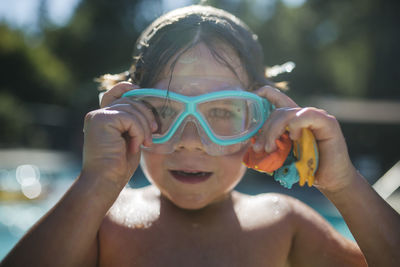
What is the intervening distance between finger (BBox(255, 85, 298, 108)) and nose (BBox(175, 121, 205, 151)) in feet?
1.25

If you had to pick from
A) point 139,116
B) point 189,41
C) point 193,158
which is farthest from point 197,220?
point 189,41

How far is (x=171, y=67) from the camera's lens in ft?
6.55

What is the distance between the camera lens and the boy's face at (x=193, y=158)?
195 centimetres

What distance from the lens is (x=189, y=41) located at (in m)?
2.04

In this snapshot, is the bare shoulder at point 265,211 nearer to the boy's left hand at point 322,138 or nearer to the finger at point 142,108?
the boy's left hand at point 322,138

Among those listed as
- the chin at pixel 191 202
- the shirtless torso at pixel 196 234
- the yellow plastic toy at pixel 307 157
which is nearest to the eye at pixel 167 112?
the chin at pixel 191 202

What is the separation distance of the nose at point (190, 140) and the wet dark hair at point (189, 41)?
12.9 inches

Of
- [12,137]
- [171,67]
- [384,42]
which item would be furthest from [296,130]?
[384,42]

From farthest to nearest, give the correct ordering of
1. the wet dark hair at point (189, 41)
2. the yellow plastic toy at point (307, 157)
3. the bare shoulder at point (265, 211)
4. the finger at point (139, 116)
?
1. the bare shoulder at point (265, 211)
2. the wet dark hair at point (189, 41)
3. the finger at point (139, 116)
4. the yellow plastic toy at point (307, 157)

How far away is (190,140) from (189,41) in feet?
1.75

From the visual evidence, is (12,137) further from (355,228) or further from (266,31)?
(266,31)

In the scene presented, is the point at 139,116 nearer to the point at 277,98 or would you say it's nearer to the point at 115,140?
the point at 115,140

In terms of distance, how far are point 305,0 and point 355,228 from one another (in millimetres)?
27640

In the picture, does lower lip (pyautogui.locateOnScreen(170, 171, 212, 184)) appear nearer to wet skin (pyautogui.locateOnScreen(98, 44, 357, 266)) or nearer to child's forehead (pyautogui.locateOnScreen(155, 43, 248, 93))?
wet skin (pyautogui.locateOnScreen(98, 44, 357, 266))
